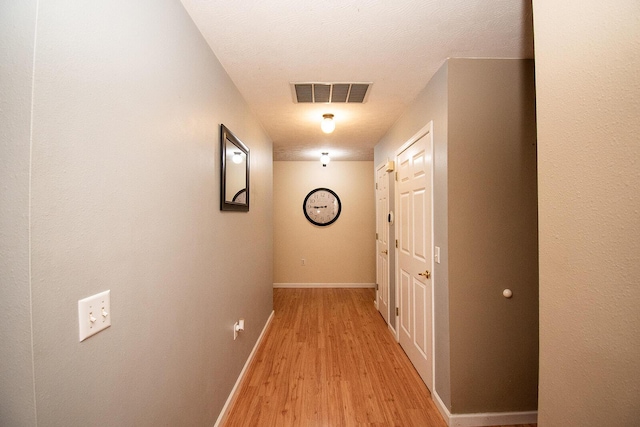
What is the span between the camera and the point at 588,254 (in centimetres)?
64

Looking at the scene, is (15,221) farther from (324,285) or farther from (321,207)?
(324,285)

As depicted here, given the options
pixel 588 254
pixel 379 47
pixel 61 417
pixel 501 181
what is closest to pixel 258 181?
pixel 379 47

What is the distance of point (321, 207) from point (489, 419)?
3894 millimetres

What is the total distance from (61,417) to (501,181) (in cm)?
226

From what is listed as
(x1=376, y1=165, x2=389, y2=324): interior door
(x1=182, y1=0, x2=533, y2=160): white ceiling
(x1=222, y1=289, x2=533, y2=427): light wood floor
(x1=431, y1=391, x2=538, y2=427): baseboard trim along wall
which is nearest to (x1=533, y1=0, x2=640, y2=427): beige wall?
(x1=182, y1=0, x2=533, y2=160): white ceiling

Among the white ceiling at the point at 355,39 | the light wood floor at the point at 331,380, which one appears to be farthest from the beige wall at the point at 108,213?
the light wood floor at the point at 331,380

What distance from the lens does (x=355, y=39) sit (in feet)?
5.16

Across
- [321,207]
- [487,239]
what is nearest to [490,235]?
[487,239]

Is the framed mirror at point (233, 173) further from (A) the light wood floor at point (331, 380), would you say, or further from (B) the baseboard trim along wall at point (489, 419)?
(B) the baseboard trim along wall at point (489, 419)

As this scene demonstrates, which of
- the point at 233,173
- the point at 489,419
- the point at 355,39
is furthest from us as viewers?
the point at 233,173

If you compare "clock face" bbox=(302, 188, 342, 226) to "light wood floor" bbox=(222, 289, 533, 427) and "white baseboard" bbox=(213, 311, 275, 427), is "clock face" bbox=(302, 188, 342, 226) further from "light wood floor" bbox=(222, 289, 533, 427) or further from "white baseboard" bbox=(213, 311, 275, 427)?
"white baseboard" bbox=(213, 311, 275, 427)

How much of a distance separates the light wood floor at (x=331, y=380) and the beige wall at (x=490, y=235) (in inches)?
17.9

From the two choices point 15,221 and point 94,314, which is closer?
point 15,221

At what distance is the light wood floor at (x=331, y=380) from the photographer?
6.03ft
